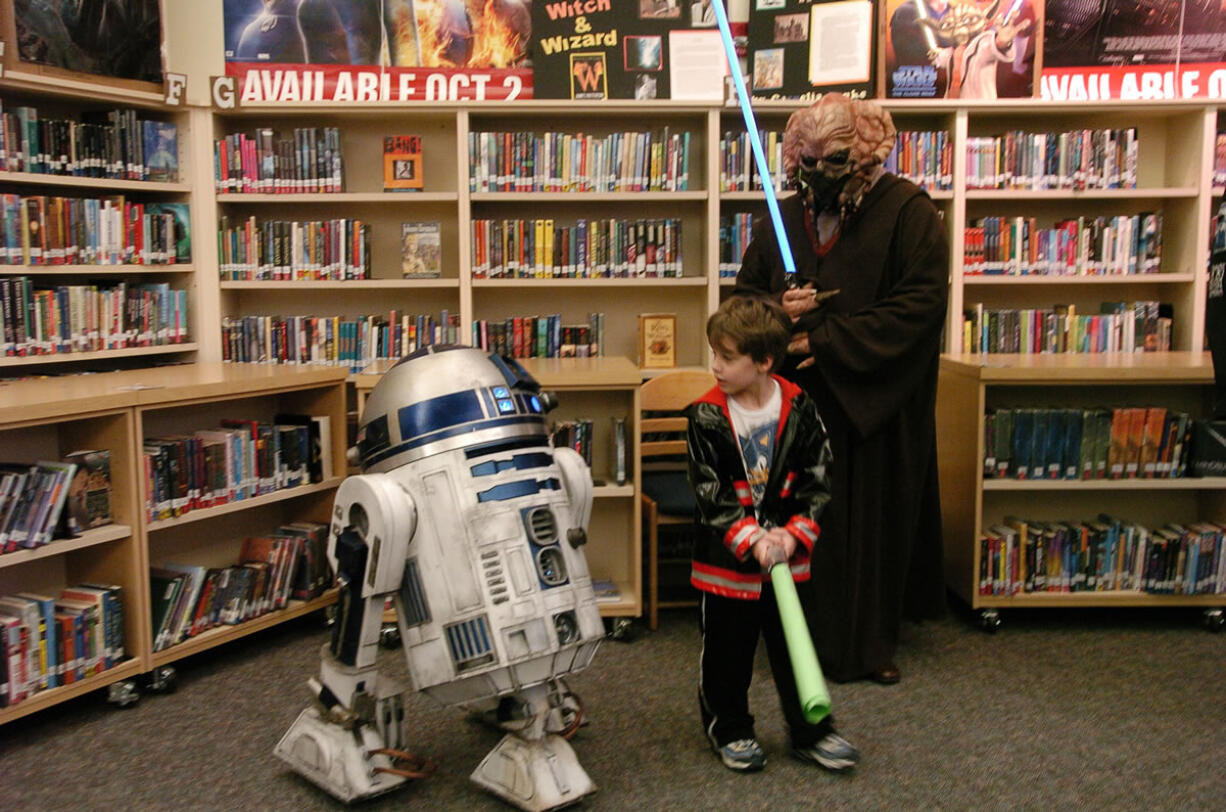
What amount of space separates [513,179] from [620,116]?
0.56m

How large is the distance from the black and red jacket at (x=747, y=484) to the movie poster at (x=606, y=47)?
2.27 meters

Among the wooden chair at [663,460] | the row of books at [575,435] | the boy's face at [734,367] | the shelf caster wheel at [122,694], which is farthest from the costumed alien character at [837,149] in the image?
the shelf caster wheel at [122,694]

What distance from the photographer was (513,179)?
13.5ft

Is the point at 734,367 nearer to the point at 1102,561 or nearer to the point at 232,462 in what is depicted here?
the point at 232,462

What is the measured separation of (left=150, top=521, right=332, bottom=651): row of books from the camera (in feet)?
9.63

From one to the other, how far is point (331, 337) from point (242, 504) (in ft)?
3.90

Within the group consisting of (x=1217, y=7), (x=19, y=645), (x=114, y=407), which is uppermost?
(x=1217, y=7)

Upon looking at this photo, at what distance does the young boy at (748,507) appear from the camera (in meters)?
2.20

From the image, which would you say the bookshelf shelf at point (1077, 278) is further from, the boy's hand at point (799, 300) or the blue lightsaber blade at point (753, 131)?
the blue lightsaber blade at point (753, 131)

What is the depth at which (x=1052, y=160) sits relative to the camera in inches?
164

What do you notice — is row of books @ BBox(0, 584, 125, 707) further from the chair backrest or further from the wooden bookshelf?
the chair backrest

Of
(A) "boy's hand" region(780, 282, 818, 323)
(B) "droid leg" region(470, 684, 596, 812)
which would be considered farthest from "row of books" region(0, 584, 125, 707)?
(A) "boy's hand" region(780, 282, 818, 323)

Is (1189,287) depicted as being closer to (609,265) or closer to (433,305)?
(609,265)

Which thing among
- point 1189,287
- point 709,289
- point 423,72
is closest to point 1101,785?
point 709,289
